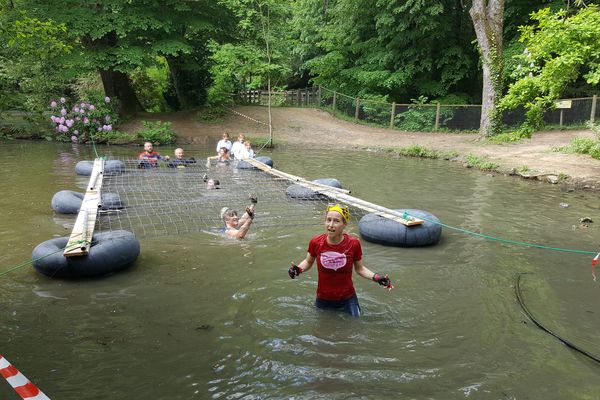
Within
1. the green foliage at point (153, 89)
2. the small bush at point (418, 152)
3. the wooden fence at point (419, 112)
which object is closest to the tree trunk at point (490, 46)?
the wooden fence at point (419, 112)

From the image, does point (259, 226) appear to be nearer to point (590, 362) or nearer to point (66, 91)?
point (590, 362)

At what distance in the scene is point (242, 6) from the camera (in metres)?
20.1

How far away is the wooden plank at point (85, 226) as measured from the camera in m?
5.85

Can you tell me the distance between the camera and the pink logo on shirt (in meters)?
4.55

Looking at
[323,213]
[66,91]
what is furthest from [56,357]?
[66,91]

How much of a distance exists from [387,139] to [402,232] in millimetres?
14047

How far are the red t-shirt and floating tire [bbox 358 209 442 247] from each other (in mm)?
2875

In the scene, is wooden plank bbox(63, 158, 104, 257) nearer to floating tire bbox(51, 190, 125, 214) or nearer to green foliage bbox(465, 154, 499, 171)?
floating tire bbox(51, 190, 125, 214)

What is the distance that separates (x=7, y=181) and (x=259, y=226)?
7519mm

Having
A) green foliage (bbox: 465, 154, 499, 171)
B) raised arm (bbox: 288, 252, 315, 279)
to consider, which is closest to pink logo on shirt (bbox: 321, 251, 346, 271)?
raised arm (bbox: 288, 252, 315, 279)

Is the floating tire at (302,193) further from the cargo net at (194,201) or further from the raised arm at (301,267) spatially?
the raised arm at (301,267)

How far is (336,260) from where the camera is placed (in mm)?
4562

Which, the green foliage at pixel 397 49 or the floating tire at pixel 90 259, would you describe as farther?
the green foliage at pixel 397 49

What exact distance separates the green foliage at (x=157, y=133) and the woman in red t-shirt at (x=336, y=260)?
16472mm
